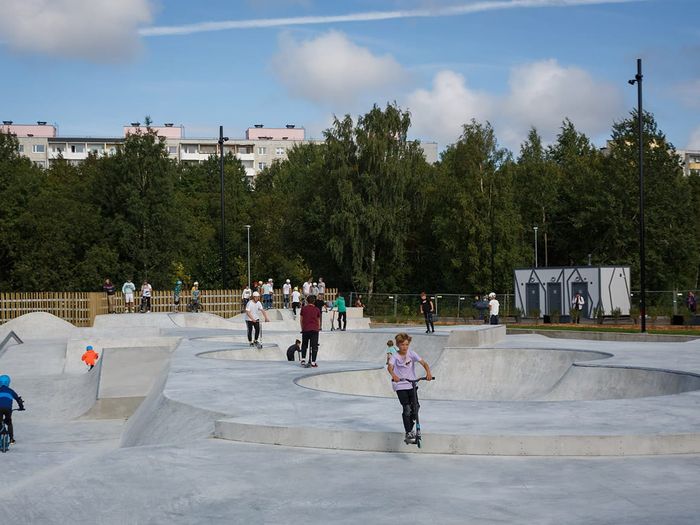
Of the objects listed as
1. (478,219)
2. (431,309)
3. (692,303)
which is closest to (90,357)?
(431,309)

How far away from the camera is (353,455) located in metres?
10.4

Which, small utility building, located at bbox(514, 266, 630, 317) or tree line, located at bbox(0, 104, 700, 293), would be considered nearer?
small utility building, located at bbox(514, 266, 630, 317)

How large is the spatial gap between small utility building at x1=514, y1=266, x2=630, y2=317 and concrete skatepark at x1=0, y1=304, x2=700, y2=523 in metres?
22.6

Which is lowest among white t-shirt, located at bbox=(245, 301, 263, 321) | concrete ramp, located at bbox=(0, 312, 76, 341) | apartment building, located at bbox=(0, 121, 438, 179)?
concrete ramp, located at bbox=(0, 312, 76, 341)

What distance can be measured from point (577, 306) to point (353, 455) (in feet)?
107

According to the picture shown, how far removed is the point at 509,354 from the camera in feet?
78.5

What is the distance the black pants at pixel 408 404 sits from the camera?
33.5ft

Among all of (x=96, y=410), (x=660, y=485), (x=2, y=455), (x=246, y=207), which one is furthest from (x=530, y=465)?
(x=246, y=207)

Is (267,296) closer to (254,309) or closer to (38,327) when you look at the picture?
(38,327)

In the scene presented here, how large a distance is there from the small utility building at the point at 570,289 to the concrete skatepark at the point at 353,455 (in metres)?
22.6

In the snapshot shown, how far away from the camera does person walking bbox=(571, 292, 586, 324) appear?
39.9 metres

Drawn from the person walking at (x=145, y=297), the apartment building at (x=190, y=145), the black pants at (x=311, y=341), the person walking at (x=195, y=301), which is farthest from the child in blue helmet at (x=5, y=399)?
the apartment building at (x=190, y=145)

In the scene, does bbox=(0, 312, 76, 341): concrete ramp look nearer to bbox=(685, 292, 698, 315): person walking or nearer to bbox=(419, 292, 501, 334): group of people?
bbox=(419, 292, 501, 334): group of people

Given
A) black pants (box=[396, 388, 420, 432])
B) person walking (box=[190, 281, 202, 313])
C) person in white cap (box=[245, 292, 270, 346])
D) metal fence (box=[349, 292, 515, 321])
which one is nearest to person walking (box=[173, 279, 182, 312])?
person walking (box=[190, 281, 202, 313])
